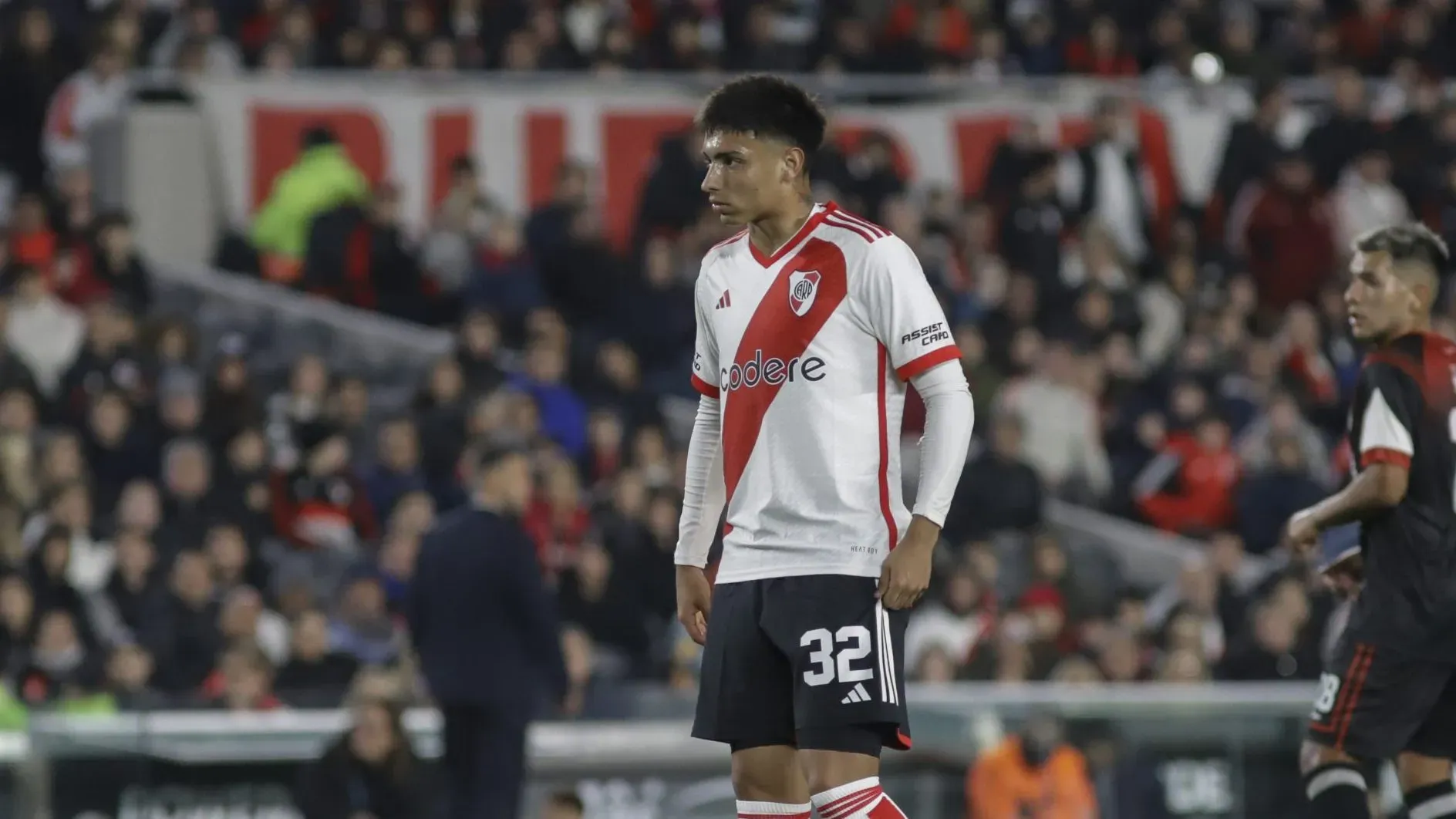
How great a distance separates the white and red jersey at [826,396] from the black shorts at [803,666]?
55 millimetres

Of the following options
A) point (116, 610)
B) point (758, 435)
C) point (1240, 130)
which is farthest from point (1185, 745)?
point (1240, 130)

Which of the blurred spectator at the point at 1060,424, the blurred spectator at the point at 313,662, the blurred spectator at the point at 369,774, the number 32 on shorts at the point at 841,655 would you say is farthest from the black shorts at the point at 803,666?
the blurred spectator at the point at 1060,424

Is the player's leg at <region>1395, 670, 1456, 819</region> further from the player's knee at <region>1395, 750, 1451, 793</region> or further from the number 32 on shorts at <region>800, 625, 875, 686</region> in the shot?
the number 32 on shorts at <region>800, 625, 875, 686</region>

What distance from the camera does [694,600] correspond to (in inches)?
246

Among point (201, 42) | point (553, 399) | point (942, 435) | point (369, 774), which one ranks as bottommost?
point (369, 774)

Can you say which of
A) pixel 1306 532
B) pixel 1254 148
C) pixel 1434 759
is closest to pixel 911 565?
pixel 1306 532

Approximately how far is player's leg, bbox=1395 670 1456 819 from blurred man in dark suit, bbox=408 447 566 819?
3.62m

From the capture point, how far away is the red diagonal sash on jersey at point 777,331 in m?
5.87

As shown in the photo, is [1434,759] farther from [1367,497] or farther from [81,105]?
[81,105]

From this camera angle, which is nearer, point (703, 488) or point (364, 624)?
point (703, 488)

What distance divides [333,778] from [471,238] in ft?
23.3

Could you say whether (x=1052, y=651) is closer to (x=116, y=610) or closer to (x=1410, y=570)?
(x=116, y=610)

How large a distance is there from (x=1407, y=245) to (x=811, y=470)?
226cm

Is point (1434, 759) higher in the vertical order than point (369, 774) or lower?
higher
